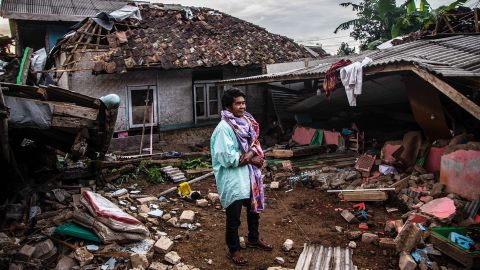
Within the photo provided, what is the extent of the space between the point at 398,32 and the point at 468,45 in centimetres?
852

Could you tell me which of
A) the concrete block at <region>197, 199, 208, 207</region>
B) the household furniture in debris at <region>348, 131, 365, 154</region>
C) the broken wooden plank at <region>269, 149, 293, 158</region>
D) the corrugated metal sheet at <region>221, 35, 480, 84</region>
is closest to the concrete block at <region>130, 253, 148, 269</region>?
the concrete block at <region>197, 199, 208, 207</region>

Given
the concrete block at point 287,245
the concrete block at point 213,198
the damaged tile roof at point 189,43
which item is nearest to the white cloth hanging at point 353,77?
the concrete block at point 213,198

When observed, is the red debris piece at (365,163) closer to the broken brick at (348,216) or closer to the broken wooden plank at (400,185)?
the broken wooden plank at (400,185)

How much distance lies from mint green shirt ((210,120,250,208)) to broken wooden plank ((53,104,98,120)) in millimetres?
2353

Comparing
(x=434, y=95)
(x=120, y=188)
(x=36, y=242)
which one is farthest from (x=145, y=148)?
(x=434, y=95)

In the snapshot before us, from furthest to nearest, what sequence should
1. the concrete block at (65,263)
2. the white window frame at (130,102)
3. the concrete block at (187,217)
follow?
the white window frame at (130,102) < the concrete block at (187,217) < the concrete block at (65,263)

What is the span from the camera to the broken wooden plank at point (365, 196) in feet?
19.5

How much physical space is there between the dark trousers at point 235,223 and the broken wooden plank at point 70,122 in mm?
2668

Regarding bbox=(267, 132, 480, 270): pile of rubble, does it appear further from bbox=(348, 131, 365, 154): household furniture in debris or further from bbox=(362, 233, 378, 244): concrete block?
bbox=(348, 131, 365, 154): household furniture in debris

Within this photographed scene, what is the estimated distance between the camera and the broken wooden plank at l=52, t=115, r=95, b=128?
484 cm

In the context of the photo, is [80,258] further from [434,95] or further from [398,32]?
[398,32]

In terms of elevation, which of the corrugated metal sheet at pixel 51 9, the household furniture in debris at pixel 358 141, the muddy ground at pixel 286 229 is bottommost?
the muddy ground at pixel 286 229

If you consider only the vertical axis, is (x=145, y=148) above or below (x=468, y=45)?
below

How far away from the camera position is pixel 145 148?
10938 mm
